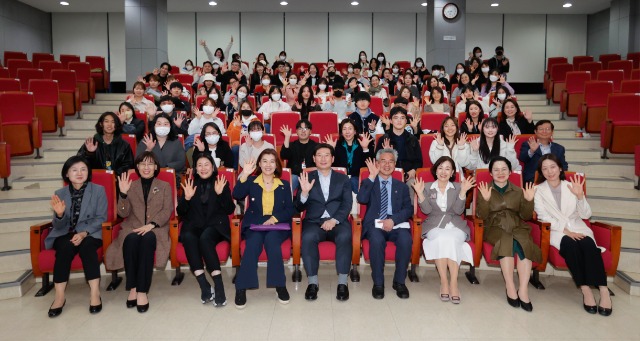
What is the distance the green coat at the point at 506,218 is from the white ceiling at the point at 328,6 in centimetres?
1003

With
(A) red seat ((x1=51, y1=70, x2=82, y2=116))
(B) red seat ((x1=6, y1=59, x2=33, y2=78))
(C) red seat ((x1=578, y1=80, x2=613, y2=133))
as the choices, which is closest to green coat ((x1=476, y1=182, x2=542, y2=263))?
(C) red seat ((x1=578, y1=80, x2=613, y2=133))

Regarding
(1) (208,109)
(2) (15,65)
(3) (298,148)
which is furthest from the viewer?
(2) (15,65)

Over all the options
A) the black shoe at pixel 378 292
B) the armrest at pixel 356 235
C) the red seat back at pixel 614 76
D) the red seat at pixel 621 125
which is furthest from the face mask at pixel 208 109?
the red seat back at pixel 614 76

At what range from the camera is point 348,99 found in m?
7.72

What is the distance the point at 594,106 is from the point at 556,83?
2.71 m

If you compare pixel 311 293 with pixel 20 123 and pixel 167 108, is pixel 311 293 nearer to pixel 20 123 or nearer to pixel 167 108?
pixel 167 108

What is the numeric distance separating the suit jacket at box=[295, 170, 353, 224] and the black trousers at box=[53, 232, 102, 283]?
1.63 m

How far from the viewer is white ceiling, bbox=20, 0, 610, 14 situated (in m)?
13.8

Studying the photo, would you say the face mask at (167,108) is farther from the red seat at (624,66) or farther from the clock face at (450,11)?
the red seat at (624,66)

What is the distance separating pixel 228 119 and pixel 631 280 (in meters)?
5.39

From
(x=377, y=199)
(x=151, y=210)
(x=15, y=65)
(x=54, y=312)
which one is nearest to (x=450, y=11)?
(x=377, y=199)

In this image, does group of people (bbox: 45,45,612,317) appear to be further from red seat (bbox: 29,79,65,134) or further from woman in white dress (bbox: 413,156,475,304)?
red seat (bbox: 29,79,65,134)

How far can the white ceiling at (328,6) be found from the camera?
13836 mm

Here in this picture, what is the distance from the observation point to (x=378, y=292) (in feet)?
13.3
